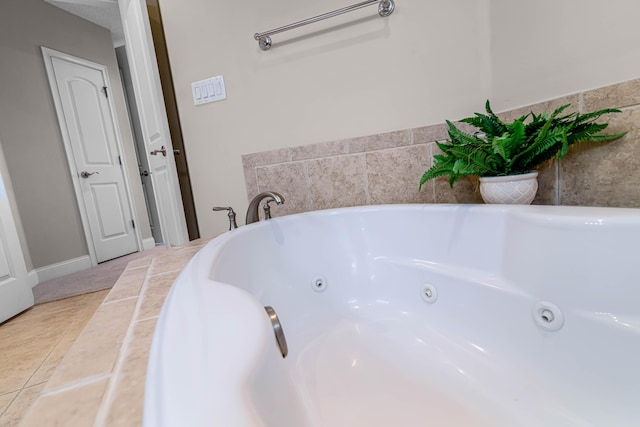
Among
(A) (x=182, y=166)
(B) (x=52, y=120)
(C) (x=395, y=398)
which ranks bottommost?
(C) (x=395, y=398)

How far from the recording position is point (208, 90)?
1.48 metres

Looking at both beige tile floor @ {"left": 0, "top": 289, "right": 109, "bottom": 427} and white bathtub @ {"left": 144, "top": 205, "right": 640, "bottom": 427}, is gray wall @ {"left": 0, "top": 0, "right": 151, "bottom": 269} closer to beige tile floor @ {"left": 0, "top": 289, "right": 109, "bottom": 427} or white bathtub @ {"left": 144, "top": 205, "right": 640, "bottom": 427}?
beige tile floor @ {"left": 0, "top": 289, "right": 109, "bottom": 427}

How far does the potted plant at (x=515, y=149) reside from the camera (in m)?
0.73

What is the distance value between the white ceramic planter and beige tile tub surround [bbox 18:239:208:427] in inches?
37.2

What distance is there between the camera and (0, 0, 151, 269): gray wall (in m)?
2.34

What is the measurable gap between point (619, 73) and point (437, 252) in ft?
2.11

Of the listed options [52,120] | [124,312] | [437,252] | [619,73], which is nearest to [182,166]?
[124,312]

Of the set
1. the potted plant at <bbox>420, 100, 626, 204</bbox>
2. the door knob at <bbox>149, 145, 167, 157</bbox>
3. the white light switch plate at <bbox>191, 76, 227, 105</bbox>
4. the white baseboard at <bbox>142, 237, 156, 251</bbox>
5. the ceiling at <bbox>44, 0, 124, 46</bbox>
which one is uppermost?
the ceiling at <bbox>44, 0, 124, 46</bbox>

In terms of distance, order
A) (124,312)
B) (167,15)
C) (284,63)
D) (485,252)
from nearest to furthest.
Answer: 1. (124,312)
2. (485,252)
3. (284,63)
4. (167,15)

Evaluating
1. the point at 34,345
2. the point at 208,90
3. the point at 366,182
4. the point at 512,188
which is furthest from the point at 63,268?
the point at 512,188

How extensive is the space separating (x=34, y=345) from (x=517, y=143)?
221 centimetres

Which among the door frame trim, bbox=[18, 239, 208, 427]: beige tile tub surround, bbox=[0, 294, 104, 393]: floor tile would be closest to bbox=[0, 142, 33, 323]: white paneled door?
bbox=[0, 294, 104, 393]: floor tile

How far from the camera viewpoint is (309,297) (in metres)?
1.04

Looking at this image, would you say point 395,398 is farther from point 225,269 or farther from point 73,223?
point 73,223
